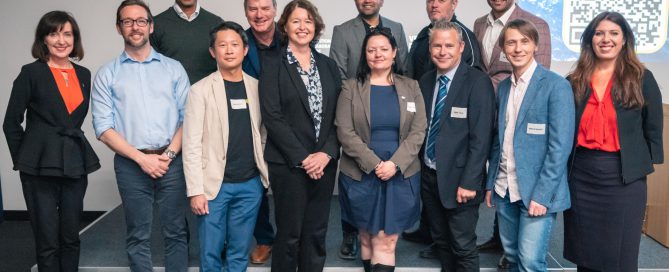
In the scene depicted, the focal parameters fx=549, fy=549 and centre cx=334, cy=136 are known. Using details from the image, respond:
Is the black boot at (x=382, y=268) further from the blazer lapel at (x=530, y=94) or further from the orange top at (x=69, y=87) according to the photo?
the orange top at (x=69, y=87)

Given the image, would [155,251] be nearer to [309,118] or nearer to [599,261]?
[309,118]

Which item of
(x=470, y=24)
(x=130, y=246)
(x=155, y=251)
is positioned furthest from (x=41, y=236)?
(x=470, y=24)

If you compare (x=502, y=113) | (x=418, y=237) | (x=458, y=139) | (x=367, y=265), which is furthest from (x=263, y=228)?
(x=502, y=113)

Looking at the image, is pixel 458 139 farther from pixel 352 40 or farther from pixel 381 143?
pixel 352 40

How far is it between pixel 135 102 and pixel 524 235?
1.90m

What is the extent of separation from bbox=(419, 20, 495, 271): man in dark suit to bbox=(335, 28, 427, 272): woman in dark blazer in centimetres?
10

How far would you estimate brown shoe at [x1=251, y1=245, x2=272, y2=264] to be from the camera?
3135mm

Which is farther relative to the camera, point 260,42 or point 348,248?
point 348,248

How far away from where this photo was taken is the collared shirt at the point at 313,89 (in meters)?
2.64

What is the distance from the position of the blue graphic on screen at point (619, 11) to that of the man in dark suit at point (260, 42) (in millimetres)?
2566

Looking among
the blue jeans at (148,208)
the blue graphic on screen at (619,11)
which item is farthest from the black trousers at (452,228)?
the blue graphic on screen at (619,11)

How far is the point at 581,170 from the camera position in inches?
98.9

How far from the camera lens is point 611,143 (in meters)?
A: 2.40

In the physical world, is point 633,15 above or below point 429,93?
above
